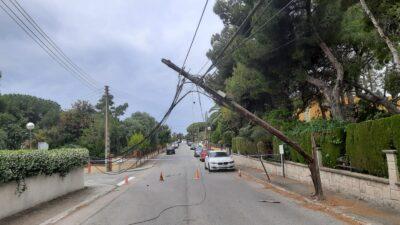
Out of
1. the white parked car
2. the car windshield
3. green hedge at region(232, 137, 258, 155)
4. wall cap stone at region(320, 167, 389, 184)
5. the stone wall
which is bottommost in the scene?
the stone wall

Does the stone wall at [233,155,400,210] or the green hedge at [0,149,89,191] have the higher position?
the green hedge at [0,149,89,191]

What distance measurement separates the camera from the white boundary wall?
13.0 metres

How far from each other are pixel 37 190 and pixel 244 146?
3001cm

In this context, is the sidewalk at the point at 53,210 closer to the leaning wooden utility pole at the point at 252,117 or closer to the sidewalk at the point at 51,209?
the sidewalk at the point at 51,209

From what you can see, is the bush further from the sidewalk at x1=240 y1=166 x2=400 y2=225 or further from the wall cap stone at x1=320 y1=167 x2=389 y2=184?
the sidewalk at x1=240 y1=166 x2=400 y2=225

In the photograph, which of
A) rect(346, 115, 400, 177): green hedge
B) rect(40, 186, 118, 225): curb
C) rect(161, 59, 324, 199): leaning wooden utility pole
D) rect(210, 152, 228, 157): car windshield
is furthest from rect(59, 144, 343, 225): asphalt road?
rect(210, 152, 228, 157): car windshield

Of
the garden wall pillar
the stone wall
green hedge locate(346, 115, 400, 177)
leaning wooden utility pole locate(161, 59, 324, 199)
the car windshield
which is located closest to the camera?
the garden wall pillar

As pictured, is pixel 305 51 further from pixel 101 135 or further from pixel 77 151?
pixel 101 135

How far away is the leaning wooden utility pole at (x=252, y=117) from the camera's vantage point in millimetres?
15766

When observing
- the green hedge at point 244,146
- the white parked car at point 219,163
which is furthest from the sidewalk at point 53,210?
the green hedge at point 244,146

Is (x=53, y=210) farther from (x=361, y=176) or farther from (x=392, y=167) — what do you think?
(x=392, y=167)

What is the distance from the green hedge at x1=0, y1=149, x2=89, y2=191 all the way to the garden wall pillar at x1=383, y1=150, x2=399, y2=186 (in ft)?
35.1

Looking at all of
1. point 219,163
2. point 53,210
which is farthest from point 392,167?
point 219,163

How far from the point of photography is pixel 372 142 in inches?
554
